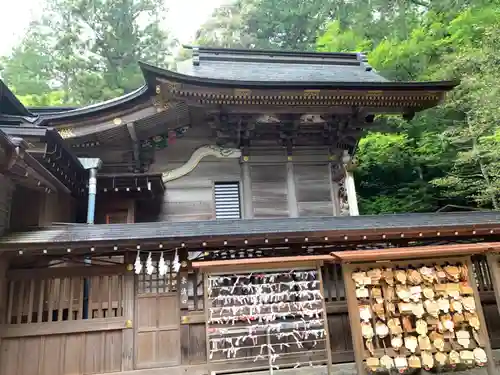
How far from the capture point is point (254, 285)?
616 cm

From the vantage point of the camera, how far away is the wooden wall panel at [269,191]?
31.4 feet

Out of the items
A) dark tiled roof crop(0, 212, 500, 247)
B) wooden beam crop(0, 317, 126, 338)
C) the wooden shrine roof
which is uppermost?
the wooden shrine roof

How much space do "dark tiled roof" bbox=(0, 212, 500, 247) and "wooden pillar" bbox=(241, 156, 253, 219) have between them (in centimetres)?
175

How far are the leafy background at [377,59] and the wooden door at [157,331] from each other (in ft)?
30.8

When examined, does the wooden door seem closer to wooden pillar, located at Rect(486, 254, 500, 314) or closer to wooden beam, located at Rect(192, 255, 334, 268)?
wooden beam, located at Rect(192, 255, 334, 268)

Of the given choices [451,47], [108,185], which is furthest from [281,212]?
[451,47]

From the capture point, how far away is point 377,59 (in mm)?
16219

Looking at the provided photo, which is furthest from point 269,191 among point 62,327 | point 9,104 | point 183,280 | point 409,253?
point 9,104

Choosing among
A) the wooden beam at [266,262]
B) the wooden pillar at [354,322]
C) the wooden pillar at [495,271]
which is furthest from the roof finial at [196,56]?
the wooden pillar at [495,271]

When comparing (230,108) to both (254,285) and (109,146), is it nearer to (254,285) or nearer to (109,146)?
(109,146)

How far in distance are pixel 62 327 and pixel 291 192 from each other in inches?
233

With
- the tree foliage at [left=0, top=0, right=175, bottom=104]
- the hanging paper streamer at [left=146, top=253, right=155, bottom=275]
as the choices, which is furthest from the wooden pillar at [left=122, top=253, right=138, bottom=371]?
the tree foliage at [left=0, top=0, right=175, bottom=104]

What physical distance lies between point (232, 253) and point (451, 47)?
13.4m

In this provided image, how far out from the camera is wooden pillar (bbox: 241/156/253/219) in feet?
31.1
